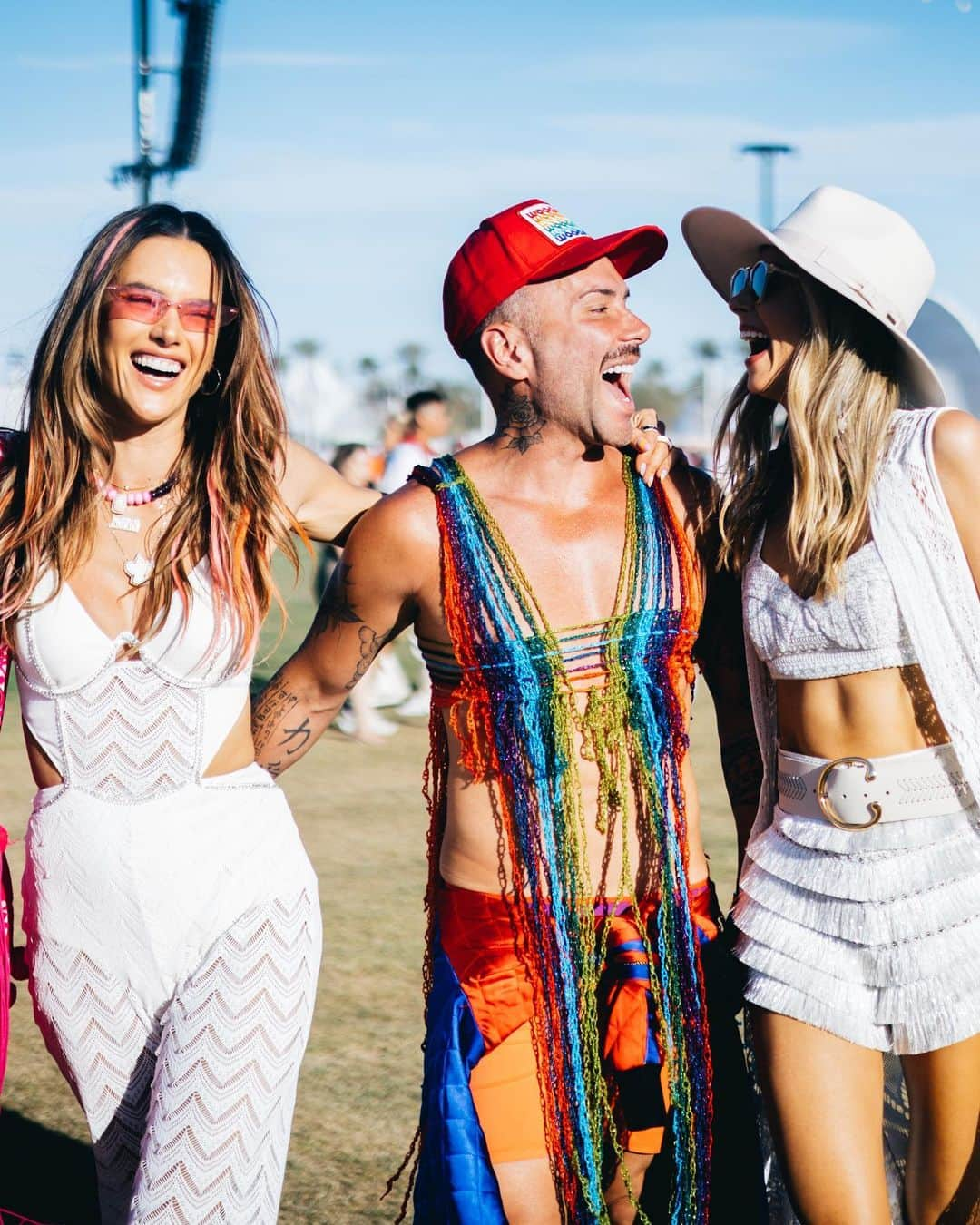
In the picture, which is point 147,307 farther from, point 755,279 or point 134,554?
point 755,279

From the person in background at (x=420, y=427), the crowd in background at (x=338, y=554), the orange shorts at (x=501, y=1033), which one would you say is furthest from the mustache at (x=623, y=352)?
the person in background at (x=420, y=427)

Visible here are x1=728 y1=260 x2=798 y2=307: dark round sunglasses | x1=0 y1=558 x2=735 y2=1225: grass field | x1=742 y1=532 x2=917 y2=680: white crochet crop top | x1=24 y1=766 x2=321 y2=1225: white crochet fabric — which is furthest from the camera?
x1=0 y1=558 x2=735 y2=1225: grass field

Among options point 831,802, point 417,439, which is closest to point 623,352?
point 831,802

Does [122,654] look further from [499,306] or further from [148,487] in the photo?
[499,306]

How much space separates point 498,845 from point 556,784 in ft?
0.56

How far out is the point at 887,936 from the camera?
2.66 meters

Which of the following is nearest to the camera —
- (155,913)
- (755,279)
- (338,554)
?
(155,913)

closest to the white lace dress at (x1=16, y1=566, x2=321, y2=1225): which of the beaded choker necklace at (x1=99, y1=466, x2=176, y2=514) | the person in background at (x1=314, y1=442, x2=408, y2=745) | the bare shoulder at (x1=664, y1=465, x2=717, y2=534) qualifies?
the beaded choker necklace at (x1=99, y1=466, x2=176, y2=514)

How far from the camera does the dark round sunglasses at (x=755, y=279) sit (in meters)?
2.89

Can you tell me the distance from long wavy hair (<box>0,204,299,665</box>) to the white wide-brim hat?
3.24 feet

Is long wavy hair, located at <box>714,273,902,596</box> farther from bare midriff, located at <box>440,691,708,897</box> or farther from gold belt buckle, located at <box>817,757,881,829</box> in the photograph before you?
bare midriff, located at <box>440,691,708,897</box>

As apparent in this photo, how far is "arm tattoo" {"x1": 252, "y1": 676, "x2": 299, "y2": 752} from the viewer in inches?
124

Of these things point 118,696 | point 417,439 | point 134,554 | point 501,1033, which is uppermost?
point 417,439

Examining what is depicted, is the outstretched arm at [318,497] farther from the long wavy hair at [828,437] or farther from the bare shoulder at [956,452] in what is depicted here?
the bare shoulder at [956,452]
